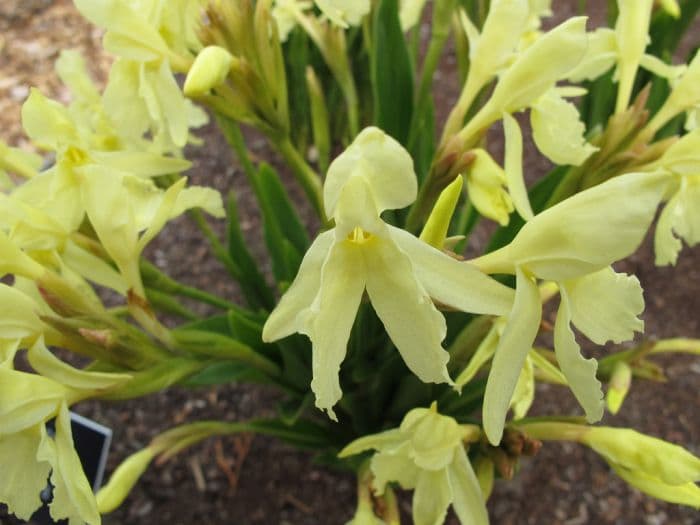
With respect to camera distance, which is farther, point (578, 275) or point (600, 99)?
point (600, 99)

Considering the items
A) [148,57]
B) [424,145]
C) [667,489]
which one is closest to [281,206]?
[424,145]

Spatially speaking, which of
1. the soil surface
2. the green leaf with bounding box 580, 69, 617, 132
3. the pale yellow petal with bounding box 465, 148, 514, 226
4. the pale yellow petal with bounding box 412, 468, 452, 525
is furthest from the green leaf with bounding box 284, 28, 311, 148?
the pale yellow petal with bounding box 412, 468, 452, 525

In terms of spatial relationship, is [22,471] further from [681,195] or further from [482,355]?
[681,195]

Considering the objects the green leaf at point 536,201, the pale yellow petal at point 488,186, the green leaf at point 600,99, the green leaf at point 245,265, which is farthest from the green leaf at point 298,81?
the pale yellow petal at point 488,186

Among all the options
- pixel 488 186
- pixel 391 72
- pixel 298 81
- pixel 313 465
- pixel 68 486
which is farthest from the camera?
pixel 298 81

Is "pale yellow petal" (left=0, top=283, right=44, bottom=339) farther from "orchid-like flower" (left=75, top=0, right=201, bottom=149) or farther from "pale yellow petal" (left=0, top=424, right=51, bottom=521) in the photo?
"orchid-like flower" (left=75, top=0, right=201, bottom=149)

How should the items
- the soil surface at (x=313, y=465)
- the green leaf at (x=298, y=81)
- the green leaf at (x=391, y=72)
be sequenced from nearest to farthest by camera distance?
the green leaf at (x=391, y=72)
the soil surface at (x=313, y=465)
the green leaf at (x=298, y=81)

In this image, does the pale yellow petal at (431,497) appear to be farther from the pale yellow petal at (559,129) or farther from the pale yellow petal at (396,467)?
the pale yellow petal at (559,129)

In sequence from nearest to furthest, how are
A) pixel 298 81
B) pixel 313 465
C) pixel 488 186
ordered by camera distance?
pixel 488 186
pixel 313 465
pixel 298 81
